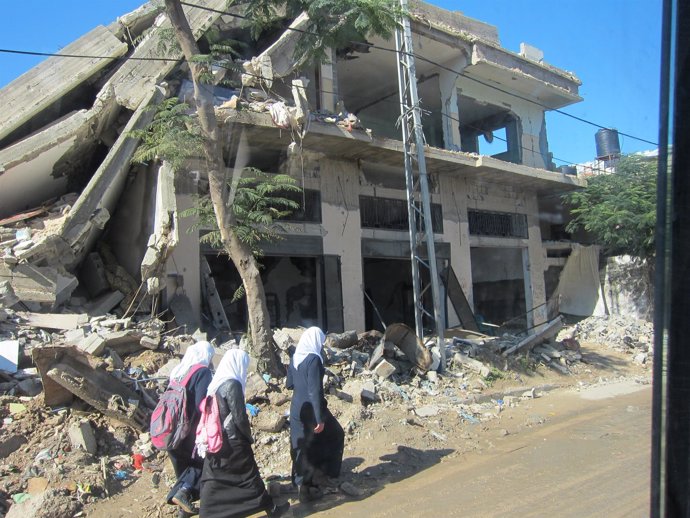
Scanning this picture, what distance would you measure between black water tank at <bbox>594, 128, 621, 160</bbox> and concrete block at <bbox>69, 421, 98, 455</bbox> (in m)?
15.9

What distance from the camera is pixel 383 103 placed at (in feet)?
57.5

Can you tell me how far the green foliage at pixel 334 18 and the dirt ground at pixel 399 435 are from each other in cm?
497

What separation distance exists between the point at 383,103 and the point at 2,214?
11.2 metres

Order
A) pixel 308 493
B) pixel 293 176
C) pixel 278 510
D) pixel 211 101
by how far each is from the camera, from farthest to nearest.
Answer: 1. pixel 293 176
2. pixel 211 101
3. pixel 308 493
4. pixel 278 510

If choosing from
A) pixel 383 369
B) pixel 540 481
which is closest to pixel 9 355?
pixel 383 369

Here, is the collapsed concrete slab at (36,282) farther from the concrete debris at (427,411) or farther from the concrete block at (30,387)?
the concrete debris at (427,411)

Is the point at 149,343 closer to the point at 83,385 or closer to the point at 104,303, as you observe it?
the point at 83,385

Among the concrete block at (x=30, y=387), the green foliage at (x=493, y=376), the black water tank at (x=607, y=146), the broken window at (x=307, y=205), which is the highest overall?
the black water tank at (x=607, y=146)

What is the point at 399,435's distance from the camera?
6758 millimetres

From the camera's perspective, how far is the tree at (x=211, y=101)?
7.20 meters

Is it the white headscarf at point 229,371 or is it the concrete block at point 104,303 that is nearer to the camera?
the white headscarf at point 229,371

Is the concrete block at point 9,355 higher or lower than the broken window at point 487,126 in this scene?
lower

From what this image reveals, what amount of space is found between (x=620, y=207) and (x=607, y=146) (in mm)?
2494

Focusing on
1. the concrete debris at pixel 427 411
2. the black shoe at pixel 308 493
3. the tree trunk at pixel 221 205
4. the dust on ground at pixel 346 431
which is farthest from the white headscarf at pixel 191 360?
the concrete debris at pixel 427 411
